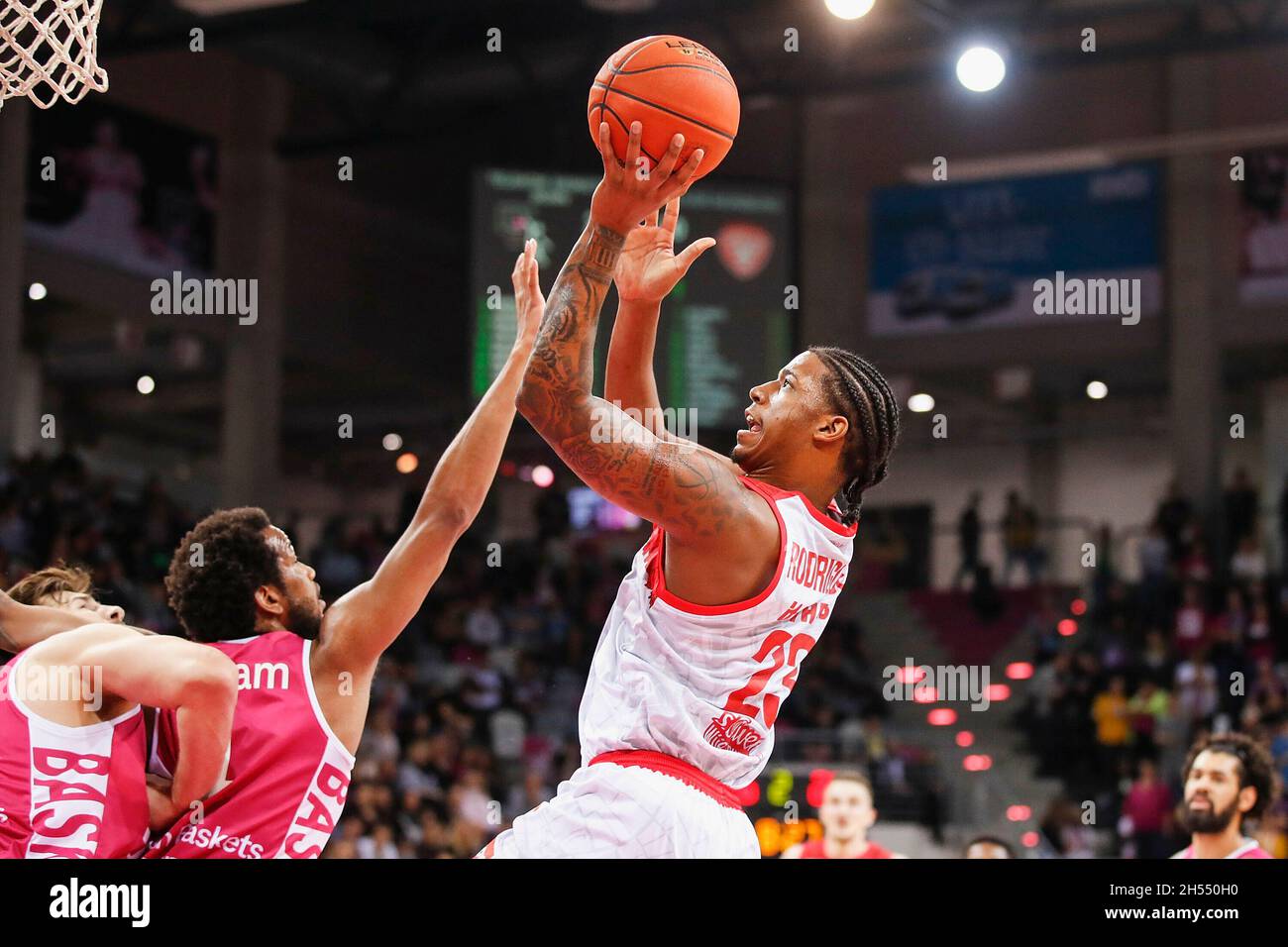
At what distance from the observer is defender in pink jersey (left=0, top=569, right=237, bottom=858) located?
113 inches

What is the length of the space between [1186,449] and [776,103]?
5.56 metres

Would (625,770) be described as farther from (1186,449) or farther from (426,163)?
(426,163)

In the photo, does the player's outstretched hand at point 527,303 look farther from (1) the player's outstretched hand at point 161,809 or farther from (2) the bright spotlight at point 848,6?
(2) the bright spotlight at point 848,6

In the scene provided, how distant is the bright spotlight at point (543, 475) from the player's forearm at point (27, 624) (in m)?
14.1

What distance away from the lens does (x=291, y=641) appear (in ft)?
10.6

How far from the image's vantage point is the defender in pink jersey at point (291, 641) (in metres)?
3.11

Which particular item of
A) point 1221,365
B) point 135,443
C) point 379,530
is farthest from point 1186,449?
point 135,443

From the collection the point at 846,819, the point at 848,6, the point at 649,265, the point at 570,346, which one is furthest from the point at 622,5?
the point at 570,346

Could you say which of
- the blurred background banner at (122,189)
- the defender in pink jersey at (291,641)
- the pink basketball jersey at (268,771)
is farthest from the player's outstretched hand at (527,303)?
the blurred background banner at (122,189)

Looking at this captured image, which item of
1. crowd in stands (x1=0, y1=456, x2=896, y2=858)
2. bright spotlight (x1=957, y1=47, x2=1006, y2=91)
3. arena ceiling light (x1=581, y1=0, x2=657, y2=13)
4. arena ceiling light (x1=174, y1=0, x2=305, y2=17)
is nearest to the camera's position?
crowd in stands (x1=0, y1=456, x2=896, y2=858)

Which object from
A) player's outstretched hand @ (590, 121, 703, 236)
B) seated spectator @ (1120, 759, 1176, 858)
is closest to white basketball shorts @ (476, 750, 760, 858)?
player's outstretched hand @ (590, 121, 703, 236)

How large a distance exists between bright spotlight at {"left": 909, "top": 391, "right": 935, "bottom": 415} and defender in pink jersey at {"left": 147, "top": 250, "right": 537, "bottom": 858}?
15.0m

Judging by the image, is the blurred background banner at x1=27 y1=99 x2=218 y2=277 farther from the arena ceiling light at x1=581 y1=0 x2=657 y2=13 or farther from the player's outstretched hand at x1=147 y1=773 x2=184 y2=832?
the player's outstretched hand at x1=147 y1=773 x2=184 y2=832

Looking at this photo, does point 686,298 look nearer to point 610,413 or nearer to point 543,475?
point 543,475
